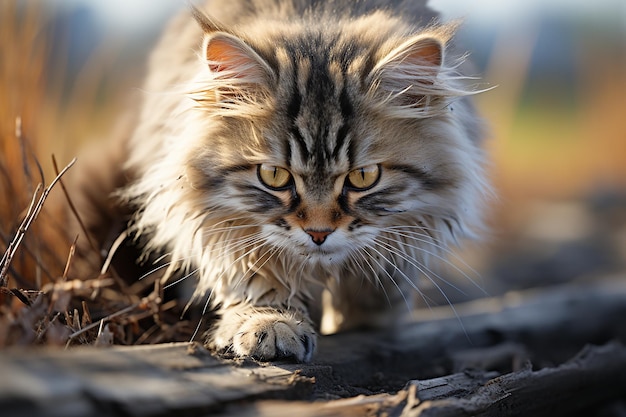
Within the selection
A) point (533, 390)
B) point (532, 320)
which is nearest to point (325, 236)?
point (533, 390)

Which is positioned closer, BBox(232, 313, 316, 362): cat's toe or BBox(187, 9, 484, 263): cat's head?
BBox(232, 313, 316, 362): cat's toe

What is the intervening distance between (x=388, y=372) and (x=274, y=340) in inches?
19.7

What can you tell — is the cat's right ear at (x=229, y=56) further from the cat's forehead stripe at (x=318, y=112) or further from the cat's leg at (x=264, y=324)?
the cat's leg at (x=264, y=324)

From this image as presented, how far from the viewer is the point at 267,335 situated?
5.63 ft

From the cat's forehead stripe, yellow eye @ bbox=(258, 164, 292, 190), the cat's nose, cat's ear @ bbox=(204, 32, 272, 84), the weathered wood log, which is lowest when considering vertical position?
the weathered wood log

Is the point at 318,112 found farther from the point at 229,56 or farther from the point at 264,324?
the point at 264,324

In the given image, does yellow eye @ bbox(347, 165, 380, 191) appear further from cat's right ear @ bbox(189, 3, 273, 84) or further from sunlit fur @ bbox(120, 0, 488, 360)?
cat's right ear @ bbox(189, 3, 273, 84)

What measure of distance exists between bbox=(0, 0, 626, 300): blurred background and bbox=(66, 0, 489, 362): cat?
312 millimetres

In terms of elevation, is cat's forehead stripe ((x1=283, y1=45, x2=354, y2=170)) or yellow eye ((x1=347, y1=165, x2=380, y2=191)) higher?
cat's forehead stripe ((x1=283, y1=45, x2=354, y2=170))

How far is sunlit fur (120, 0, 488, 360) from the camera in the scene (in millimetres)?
1797

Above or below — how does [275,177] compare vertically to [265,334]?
above

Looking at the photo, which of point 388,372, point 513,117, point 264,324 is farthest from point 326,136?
point 513,117

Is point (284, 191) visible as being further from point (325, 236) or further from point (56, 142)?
point (56, 142)

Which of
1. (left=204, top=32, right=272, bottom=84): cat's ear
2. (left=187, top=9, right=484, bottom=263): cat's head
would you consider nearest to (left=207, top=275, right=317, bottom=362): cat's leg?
(left=187, top=9, right=484, bottom=263): cat's head
